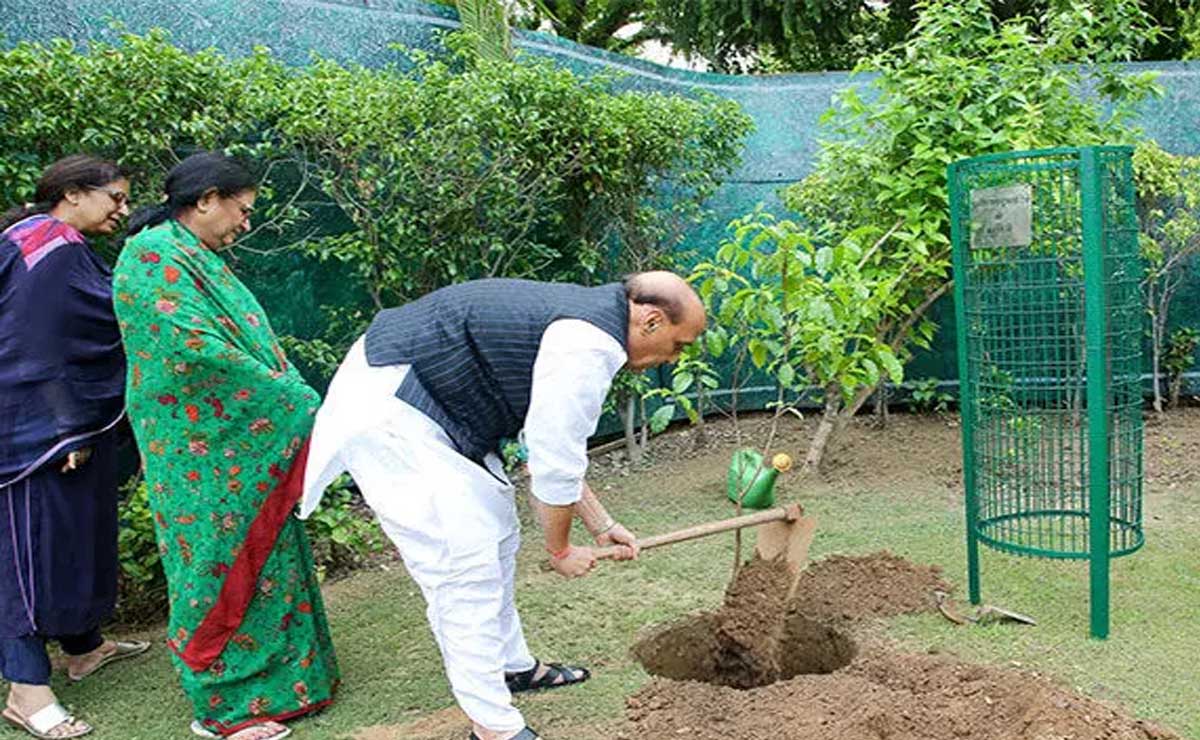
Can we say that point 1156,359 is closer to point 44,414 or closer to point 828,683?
point 828,683

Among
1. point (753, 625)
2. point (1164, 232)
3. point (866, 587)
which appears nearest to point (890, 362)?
point (866, 587)

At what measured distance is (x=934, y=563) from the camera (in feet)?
14.3

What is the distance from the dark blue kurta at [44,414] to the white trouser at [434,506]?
101 cm

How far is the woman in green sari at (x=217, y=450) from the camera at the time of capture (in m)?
2.88

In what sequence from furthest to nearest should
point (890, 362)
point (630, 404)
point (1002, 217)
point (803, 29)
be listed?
point (803, 29), point (630, 404), point (890, 362), point (1002, 217)

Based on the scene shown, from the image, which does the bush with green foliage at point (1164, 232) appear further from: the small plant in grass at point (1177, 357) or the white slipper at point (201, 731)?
the white slipper at point (201, 731)

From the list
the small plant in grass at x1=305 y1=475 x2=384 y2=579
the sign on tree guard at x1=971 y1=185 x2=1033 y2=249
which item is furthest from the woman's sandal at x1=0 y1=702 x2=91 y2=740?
the sign on tree guard at x1=971 y1=185 x2=1033 y2=249

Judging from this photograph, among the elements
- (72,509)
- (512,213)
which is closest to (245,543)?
(72,509)

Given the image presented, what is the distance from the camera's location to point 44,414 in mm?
3205

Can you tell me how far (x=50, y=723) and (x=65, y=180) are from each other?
5.48 feet

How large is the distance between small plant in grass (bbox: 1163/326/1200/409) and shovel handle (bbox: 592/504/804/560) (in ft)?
16.9

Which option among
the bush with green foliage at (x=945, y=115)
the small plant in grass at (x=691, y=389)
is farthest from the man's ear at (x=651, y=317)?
the bush with green foliage at (x=945, y=115)

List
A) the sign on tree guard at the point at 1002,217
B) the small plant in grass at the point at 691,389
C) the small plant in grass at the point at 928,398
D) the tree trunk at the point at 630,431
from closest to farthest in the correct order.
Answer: the sign on tree guard at the point at 1002,217, the small plant in grass at the point at 691,389, the tree trunk at the point at 630,431, the small plant in grass at the point at 928,398

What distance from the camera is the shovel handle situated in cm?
294
